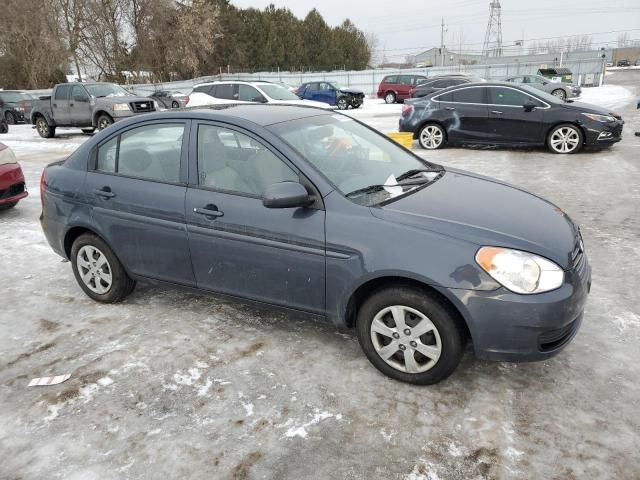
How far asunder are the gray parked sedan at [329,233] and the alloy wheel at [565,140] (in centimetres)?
790

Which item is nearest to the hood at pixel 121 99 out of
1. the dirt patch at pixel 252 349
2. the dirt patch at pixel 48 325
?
the dirt patch at pixel 48 325

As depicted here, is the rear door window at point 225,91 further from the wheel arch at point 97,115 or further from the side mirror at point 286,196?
the side mirror at point 286,196

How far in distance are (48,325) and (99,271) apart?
22.5 inches

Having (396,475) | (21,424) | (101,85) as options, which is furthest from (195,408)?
(101,85)

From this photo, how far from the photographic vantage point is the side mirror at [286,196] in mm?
3107

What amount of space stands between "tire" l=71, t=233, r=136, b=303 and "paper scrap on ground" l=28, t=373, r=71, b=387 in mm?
1073

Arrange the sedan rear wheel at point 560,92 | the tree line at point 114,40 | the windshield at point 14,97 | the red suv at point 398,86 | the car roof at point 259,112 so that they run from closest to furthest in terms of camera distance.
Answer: the car roof at point 259,112, the sedan rear wheel at point 560,92, the windshield at point 14,97, the red suv at point 398,86, the tree line at point 114,40

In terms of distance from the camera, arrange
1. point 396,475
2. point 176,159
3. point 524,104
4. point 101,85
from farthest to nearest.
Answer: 1. point 101,85
2. point 524,104
3. point 176,159
4. point 396,475

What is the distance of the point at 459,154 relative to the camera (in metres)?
11.4

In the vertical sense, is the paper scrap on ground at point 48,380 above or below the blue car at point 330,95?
below

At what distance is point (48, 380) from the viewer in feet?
11.0

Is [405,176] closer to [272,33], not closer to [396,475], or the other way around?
[396,475]

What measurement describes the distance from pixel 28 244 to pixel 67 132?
51.8 ft

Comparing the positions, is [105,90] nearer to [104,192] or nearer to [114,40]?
[104,192]
